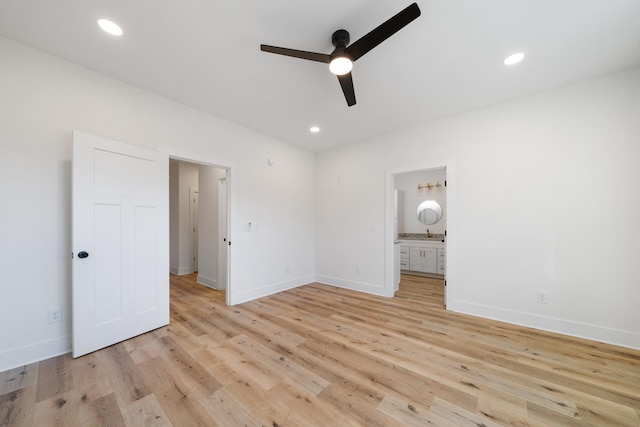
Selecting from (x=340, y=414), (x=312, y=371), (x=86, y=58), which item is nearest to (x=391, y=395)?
(x=340, y=414)

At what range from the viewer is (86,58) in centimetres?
221

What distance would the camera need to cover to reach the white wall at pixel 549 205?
237cm

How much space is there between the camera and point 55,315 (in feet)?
7.06

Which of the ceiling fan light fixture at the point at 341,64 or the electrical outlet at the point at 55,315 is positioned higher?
the ceiling fan light fixture at the point at 341,64

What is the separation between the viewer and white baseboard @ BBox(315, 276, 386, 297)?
4023mm

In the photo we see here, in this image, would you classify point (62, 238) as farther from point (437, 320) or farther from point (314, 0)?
point (437, 320)

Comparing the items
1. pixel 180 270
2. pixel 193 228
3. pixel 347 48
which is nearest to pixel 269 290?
pixel 180 270

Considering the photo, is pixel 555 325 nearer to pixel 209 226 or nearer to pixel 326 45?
pixel 326 45

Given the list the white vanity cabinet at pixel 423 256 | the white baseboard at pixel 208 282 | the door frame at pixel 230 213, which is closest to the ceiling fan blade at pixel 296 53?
the door frame at pixel 230 213

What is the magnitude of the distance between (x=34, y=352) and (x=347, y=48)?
12.0 feet

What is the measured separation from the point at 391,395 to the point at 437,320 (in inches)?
63.7

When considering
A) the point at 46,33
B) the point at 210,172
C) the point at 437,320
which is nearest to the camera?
the point at 46,33

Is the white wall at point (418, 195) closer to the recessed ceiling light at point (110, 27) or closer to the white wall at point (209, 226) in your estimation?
the white wall at point (209, 226)

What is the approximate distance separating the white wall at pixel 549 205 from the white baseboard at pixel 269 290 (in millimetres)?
2618
